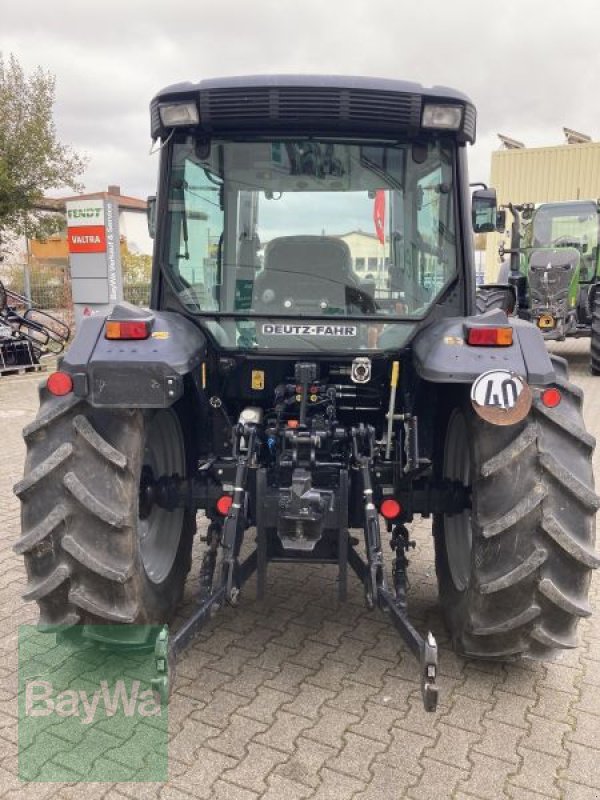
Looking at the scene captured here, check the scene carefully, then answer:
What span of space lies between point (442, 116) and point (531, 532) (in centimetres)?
174

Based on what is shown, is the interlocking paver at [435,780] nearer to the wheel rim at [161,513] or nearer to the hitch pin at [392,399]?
the hitch pin at [392,399]

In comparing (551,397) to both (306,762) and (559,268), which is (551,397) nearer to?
(306,762)

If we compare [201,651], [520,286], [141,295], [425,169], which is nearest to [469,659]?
[201,651]

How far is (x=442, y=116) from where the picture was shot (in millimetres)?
3080

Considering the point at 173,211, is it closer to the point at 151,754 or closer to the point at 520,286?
the point at 151,754

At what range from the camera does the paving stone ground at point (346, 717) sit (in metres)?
2.44

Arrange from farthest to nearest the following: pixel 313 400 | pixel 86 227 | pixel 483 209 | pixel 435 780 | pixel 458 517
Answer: pixel 86 227
pixel 483 209
pixel 458 517
pixel 313 400
pixel 435 780

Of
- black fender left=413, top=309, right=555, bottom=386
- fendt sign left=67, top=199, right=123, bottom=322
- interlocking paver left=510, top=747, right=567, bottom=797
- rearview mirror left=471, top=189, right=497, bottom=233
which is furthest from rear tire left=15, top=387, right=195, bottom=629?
fendt sign left=67, top=199, right=123, bottom=322

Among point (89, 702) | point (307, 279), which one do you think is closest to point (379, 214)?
→ point (307, 279)

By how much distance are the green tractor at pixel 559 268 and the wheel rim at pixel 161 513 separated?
970 cm

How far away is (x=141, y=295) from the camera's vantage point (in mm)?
16797

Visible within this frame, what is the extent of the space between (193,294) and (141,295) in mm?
13896

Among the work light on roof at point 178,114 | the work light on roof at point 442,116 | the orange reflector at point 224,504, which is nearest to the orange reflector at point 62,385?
the orange reflector at point 224,504

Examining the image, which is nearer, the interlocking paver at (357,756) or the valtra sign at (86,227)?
the interlocking paver at (357,756)
